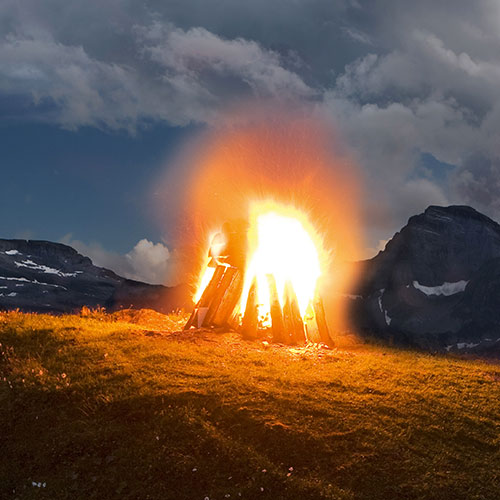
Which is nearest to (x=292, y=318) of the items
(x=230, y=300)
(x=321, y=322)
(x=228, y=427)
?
(x=321, y=322)

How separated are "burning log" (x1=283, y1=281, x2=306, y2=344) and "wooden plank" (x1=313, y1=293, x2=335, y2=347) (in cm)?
104

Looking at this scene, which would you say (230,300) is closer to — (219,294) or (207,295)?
(219,294)

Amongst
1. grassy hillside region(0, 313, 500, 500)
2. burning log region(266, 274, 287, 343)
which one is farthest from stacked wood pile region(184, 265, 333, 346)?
grassy hillside region(0, 313, 500, 500)

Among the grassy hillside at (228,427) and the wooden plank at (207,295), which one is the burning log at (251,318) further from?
the grassy hillside at (228,427)

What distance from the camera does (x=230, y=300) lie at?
23.2m

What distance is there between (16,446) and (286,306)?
A: 13809 millimetres

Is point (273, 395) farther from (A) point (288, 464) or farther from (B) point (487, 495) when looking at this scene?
(B) point (487, 495)

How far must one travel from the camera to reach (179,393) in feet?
40.6

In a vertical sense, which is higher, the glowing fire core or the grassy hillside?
the glowing fire core

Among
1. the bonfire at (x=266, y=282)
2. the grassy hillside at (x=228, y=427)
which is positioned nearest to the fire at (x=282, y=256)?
the bonfire at (x=266, y=282)

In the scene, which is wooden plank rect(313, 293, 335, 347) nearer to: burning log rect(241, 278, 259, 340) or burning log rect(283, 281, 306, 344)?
burning log rect(283, 281, 306, 344)

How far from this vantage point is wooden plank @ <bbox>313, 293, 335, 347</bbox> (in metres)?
22.9

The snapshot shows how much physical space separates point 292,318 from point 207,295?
425 cm

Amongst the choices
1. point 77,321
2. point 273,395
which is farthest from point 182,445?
point 77,321
